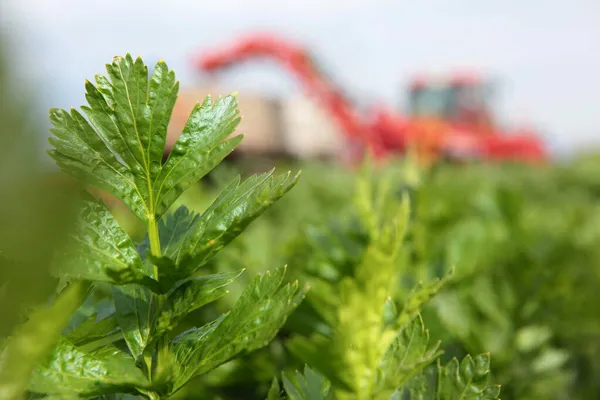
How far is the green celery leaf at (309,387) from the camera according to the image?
17.0 inches

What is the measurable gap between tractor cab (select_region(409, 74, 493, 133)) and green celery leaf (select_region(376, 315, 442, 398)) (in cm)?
1450

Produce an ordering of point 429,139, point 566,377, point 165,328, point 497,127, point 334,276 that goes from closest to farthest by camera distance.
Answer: point 165,328 → point 334,276 → point 566,377 → point 429,139 → point 497,127

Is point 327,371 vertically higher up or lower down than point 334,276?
higher up

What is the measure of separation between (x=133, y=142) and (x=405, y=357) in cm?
21

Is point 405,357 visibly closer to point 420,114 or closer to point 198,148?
point 198,148

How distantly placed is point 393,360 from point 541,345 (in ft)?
2.30

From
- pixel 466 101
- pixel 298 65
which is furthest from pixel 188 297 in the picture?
pixel 466 101

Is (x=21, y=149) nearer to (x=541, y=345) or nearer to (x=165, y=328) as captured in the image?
(x=165, y=328)

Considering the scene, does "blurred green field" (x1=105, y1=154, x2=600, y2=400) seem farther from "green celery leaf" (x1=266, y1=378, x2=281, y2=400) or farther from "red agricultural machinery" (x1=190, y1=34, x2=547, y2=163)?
"red agricultural machinery" (x1=190, y1=34, x2=547, y2=163)

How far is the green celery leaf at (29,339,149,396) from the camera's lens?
36cm

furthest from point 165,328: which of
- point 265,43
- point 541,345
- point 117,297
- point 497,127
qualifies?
point 497,127

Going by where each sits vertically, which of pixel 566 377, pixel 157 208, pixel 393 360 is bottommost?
pixel 566 377

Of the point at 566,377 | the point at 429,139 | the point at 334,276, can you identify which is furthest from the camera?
the point at 429,139

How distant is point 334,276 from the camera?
853 millimetres
